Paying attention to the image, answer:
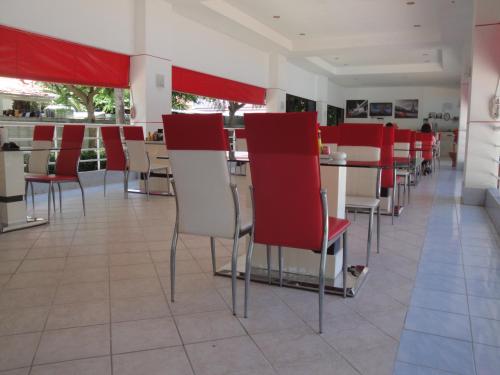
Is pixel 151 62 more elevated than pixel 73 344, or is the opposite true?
pixel 151 62

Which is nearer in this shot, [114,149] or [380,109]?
[114,149]

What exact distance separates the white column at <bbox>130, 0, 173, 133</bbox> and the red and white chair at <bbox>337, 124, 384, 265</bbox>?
4.88 m

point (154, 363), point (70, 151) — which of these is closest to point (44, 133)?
point (70, 151)

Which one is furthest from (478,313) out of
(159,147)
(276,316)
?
(159,147)

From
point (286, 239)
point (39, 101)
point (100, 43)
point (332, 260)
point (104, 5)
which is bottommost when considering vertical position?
point (332, 260)

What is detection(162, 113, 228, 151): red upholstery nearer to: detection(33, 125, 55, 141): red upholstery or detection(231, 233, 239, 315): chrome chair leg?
detection(231, 233, 239, 315): chrome chair leg

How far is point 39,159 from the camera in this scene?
492 centimetres

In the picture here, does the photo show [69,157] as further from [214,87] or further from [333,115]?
[333,115]

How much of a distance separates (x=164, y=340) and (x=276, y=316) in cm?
59

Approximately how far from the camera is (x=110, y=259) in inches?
128

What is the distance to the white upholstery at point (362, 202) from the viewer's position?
10.6 feet

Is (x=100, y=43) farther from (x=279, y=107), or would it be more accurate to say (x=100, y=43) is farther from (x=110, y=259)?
(x=279, y=107)

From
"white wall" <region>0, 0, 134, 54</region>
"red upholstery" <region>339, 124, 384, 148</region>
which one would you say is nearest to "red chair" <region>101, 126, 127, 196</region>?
"white wall" <region>0, 0, 134, 54</region>

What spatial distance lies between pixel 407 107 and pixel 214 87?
1274 centimetres
